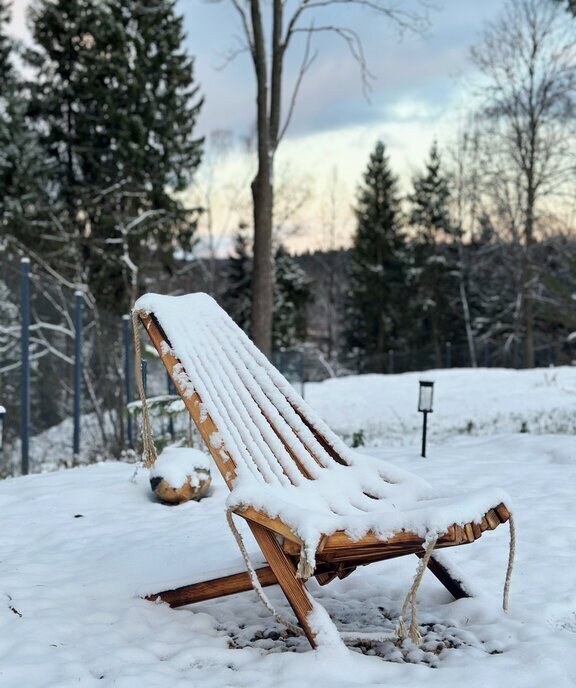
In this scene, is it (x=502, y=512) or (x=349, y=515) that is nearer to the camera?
(x=502, y=512)

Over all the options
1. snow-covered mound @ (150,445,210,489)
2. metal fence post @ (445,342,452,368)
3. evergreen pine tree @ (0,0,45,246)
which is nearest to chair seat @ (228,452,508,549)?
snow-covered mound @ (150,445,210,489)

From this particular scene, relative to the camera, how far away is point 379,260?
91.9 feet

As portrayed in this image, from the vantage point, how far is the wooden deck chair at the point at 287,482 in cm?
202

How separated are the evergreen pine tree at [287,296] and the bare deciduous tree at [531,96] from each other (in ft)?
27.9

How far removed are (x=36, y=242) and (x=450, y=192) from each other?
1686 cm

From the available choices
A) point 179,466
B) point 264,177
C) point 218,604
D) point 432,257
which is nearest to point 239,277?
point 432,257

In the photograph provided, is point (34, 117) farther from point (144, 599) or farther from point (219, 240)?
point (144, 599)

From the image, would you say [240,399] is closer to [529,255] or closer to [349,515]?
[349,515]

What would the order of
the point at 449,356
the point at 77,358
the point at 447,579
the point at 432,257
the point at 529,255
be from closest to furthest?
1. the point at 447,579
2. the point at 77,358
3. the point at 529,255
4. the point at 449,356
5. the point at 432,257

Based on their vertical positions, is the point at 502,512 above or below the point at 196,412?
below

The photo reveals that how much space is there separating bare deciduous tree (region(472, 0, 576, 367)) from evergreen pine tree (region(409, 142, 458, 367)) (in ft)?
24.1

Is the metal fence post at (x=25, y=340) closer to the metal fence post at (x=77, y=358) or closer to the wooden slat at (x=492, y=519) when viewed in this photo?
the metal fence post at (x=77, y=358)

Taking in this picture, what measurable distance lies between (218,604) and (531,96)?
63.9ft

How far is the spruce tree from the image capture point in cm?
2770
